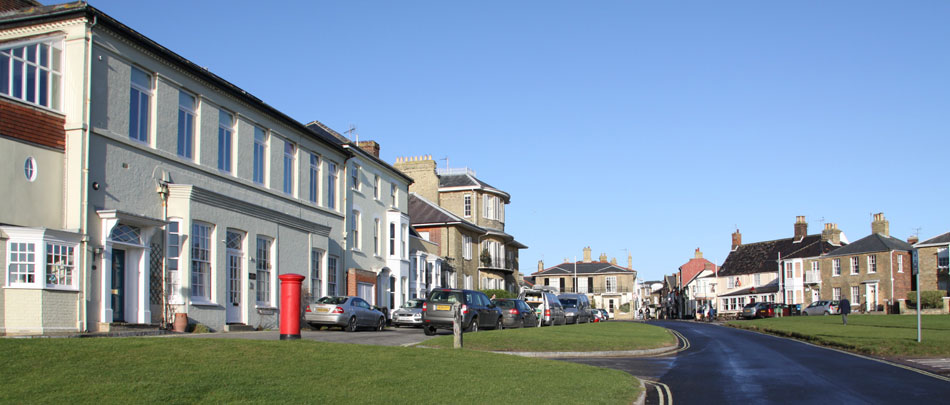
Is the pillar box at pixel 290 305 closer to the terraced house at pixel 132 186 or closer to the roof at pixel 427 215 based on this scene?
the terraced house at pixel 132 186

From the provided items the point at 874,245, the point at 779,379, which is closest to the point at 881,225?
the point at 874,245

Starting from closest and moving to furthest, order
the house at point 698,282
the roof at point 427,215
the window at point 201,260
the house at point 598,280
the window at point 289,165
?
the window at point 201,260, the window at point 289,165, the roof at point 427,215, the house at point 698,282, the house at point 598,280

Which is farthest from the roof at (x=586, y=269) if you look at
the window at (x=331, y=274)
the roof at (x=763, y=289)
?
the window at (x=331, y=274)

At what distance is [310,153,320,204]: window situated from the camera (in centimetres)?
3431

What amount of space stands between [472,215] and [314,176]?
3013 centimetres

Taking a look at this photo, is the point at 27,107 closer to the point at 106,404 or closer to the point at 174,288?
the point at 174,288

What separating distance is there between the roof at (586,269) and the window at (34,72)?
94.6m

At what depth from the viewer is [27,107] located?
19000mm

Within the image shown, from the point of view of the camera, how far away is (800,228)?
86.2 metres

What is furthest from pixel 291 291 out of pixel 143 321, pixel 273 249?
pixel 273 249

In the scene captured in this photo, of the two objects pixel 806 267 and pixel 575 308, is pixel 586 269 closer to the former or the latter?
pixel 806 267

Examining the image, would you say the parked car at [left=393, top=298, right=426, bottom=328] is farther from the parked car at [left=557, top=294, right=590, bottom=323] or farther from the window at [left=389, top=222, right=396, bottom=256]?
the parked car at [left=557, top=294, right=590, bottom=323]

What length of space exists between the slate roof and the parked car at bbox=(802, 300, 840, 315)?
14.1m

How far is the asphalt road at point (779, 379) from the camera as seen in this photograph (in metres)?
12.9
